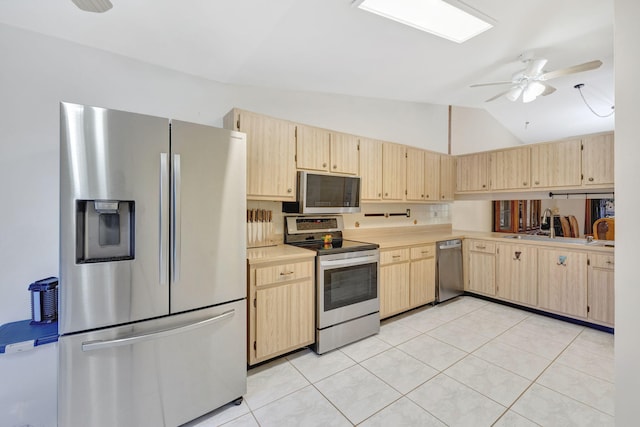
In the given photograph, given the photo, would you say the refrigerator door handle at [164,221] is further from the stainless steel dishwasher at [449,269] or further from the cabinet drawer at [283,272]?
the stainless steel dishwasher at [449,269]

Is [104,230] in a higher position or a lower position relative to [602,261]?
higher

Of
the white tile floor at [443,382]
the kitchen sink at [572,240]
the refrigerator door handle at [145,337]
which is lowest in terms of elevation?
the white tile floor at [443,382]

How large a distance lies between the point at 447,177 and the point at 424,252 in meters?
1.63

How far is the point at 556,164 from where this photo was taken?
3348 millimetres

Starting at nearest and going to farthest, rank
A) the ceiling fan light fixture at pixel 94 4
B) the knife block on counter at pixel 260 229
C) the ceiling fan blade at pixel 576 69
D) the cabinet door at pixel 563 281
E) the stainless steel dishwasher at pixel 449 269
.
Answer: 1. the ceiling fan light fixture at pixel 94 4
2. the ceiling fan blade at pixel 576 69
3. the knife block on counter at pixel 260 229
4. the cabinet door at pixel 563 281
5. the stainless steel dishwasher at pixel 449 269

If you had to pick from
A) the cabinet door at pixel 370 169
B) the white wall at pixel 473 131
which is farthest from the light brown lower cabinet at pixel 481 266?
the white wall at pixel 473 131

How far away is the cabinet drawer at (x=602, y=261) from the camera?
271 centimetres

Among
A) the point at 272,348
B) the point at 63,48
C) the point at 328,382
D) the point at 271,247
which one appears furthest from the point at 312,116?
the point at 328,382

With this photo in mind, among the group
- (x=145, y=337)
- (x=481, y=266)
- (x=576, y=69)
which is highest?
(x=576, y=69)

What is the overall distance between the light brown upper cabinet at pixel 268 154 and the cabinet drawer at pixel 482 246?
2.86 meters

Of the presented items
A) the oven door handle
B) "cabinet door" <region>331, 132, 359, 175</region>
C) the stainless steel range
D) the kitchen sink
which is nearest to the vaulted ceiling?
"cabinet door" <region>331, 132, 359, 175</region>

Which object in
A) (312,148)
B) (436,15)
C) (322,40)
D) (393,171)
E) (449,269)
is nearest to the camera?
(436,15)

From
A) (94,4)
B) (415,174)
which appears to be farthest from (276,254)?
(415,174)

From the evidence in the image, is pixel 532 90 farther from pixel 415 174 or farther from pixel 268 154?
pixel 268 154
